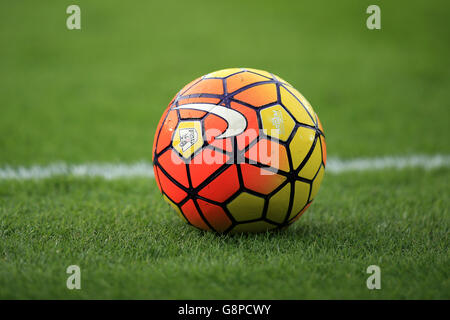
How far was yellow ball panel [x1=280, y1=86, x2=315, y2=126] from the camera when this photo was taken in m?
2.93

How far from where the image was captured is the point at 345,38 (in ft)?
41.1

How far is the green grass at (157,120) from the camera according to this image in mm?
2447

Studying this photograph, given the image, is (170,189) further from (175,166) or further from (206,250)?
(206,250)

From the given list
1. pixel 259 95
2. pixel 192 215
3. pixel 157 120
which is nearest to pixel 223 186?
pixel 192 215

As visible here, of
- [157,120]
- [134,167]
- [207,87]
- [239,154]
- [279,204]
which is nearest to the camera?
[239,154]

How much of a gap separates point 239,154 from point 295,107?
1.68ft

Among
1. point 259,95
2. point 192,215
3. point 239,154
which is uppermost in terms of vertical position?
point 259,95

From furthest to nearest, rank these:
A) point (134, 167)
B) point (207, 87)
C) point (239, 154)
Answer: point (134, 167)
point (207, 87)
point (239, 154)

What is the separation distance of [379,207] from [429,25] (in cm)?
1128

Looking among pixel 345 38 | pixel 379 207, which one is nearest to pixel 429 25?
pixel 345 38

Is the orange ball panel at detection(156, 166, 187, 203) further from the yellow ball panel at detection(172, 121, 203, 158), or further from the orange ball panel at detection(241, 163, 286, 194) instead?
the orange ball panel at detection(241, 163, 286, 194)

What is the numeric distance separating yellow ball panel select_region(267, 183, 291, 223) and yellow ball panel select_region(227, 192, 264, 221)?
6 cm

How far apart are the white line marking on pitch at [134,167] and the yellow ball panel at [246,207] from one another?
2.32m

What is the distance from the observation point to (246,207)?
2.83m
